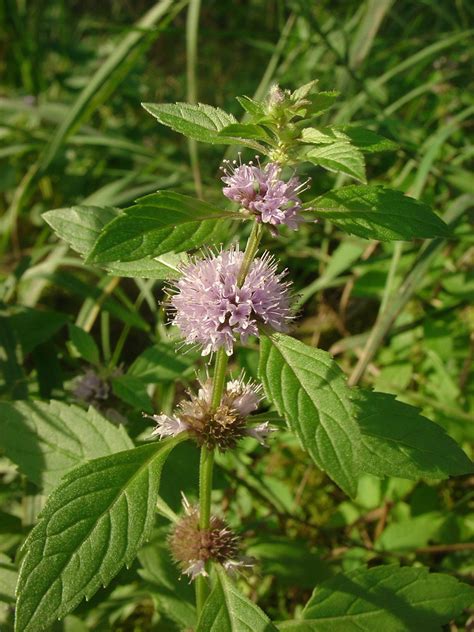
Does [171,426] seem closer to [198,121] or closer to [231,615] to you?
[231,615]

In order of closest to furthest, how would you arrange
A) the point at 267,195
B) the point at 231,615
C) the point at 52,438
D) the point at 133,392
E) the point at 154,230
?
the point at 154,230
the point at 267,195
the point at 231,615
the point at 52,438
the point at 133,392

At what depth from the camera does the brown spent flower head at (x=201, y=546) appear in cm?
121

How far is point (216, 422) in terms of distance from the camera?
1.15 meters

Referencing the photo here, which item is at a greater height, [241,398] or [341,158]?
[341,158]

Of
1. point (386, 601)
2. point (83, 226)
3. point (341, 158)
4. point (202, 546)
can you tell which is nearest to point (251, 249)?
point (341, 158)

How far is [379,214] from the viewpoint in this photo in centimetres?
96

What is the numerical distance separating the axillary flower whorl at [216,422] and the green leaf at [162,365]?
376 millimetres

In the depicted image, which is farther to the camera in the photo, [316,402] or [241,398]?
[241,398]

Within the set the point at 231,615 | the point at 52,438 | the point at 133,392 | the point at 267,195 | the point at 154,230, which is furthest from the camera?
the point at 133,392

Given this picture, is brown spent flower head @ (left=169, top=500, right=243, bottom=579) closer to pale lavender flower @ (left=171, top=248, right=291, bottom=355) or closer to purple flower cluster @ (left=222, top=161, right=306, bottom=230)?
pale lavender flower @ (left=171, top=248, right=291, bottom=355)

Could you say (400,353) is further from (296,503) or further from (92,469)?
(92,469)

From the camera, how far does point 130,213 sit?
0.90 meters

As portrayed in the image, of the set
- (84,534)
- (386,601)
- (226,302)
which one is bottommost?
(386,601)

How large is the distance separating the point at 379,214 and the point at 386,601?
0.80m
